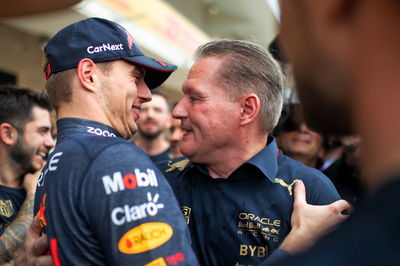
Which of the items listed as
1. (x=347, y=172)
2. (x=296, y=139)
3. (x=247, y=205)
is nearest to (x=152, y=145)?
(x=296, y=139)

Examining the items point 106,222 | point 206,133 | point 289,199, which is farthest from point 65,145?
point 289,199

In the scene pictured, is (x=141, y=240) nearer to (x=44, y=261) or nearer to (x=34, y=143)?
(x=44, y=261)

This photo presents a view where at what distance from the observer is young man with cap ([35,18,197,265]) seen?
1.29 meters

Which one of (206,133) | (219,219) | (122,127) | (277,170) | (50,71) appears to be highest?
(50,71)

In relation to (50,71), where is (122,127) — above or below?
below

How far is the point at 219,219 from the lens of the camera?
1984mm

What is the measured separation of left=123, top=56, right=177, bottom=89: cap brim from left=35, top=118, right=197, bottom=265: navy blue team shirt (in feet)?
1.41

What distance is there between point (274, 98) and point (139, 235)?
3.98 feet

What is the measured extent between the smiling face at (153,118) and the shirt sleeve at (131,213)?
383cm

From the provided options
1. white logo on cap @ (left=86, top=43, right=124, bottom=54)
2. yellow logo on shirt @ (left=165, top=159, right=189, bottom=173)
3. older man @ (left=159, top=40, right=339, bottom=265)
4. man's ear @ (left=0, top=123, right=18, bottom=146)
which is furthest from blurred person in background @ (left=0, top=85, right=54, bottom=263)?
white logo on cap @ (left=86, top=43, right=124, bottom=54)

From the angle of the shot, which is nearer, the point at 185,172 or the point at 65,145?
the point at 65,145

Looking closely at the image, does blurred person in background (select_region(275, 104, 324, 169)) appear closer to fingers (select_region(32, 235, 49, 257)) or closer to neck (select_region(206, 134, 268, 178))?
neck (select_region(206, 134, 268, 178))

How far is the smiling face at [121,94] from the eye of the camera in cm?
166

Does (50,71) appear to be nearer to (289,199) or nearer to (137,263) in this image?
(137,263)
